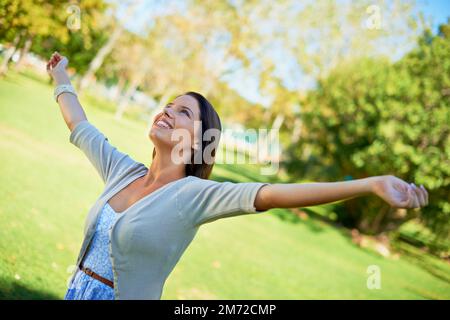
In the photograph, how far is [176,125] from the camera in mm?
1998

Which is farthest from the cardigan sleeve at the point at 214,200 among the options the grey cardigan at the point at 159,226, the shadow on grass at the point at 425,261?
the shadow on grass at the point at 425,261

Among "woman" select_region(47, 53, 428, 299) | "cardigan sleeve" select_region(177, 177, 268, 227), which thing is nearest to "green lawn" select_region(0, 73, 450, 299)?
"woman" select_region(47, 53, 428, 299)

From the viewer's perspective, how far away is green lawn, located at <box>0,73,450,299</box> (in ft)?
16.8

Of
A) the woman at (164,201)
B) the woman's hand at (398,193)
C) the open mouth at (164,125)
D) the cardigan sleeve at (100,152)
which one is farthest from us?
the cardigan sleeve at (100,152)

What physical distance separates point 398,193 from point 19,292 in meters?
3.60

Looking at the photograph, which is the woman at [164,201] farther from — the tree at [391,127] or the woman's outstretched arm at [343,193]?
the tree at [391,127]

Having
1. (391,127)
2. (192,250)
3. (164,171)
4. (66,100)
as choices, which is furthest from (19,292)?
(391,127)

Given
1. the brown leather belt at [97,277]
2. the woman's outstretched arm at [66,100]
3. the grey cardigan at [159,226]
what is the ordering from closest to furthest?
the grey cardigan at [159,226], the brown leather belt at [97,277], the woman's outstretched arm at [66,100]

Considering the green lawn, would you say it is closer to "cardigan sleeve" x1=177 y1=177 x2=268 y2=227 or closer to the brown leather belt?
the brown leather belt

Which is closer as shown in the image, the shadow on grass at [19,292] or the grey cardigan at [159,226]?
the grey cardigan at [159,226]

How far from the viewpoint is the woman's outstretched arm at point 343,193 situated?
4.65 feet

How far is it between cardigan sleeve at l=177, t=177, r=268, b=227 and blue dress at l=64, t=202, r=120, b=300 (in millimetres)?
311

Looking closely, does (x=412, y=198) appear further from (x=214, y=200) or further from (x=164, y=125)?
(x=164, y=125)
